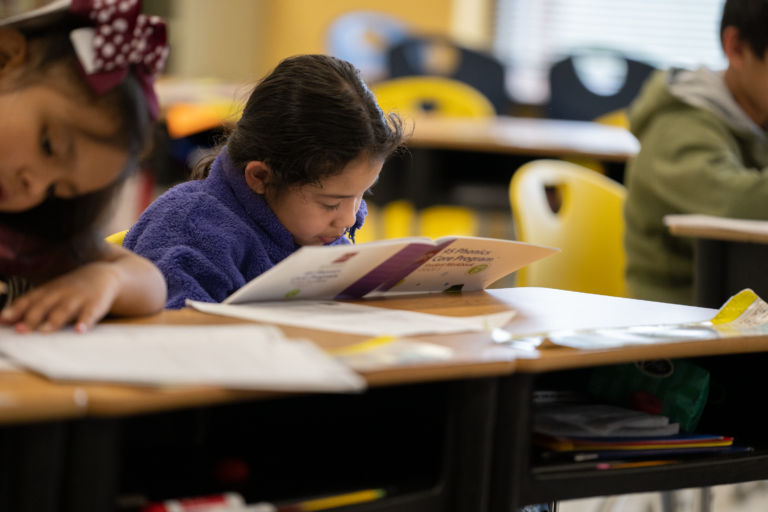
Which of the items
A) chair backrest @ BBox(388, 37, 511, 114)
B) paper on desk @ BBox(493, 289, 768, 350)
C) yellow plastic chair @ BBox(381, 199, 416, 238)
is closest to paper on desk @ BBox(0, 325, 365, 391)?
paper on desk @ BBox(493, 289, 768, 350)

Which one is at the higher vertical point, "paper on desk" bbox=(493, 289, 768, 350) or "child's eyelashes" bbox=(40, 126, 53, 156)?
"child's eyelashes" bbox=(40, 126, 53, 156)

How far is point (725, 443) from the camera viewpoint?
3.17ft

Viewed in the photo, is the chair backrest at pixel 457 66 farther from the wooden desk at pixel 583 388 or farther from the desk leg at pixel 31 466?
the desk leg at pixel 31 466

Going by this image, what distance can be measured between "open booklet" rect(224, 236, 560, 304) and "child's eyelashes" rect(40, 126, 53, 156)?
0.80 feet

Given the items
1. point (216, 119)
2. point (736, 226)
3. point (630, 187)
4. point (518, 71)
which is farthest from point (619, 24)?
point (736, 226)

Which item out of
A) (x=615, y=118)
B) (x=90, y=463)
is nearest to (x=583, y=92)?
(x=615, y=118)

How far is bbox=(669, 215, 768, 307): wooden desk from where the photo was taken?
1519 millimetres

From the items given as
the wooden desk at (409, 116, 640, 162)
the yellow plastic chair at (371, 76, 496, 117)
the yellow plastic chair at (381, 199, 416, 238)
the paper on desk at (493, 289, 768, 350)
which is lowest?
the yellow plastic chair at (381, 199, 416, 238)

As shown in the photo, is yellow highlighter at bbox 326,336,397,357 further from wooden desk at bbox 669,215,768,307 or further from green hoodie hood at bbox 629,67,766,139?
green hoodie hood at bbox 629,67,766,139

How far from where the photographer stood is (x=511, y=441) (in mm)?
780

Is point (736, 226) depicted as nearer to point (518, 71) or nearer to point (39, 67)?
point (39, 67)

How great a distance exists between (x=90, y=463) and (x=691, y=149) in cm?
169

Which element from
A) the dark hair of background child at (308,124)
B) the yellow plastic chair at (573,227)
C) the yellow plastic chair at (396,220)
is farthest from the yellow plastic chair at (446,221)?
the dark hair of background child at (308,124)

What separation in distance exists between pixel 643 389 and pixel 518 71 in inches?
183
